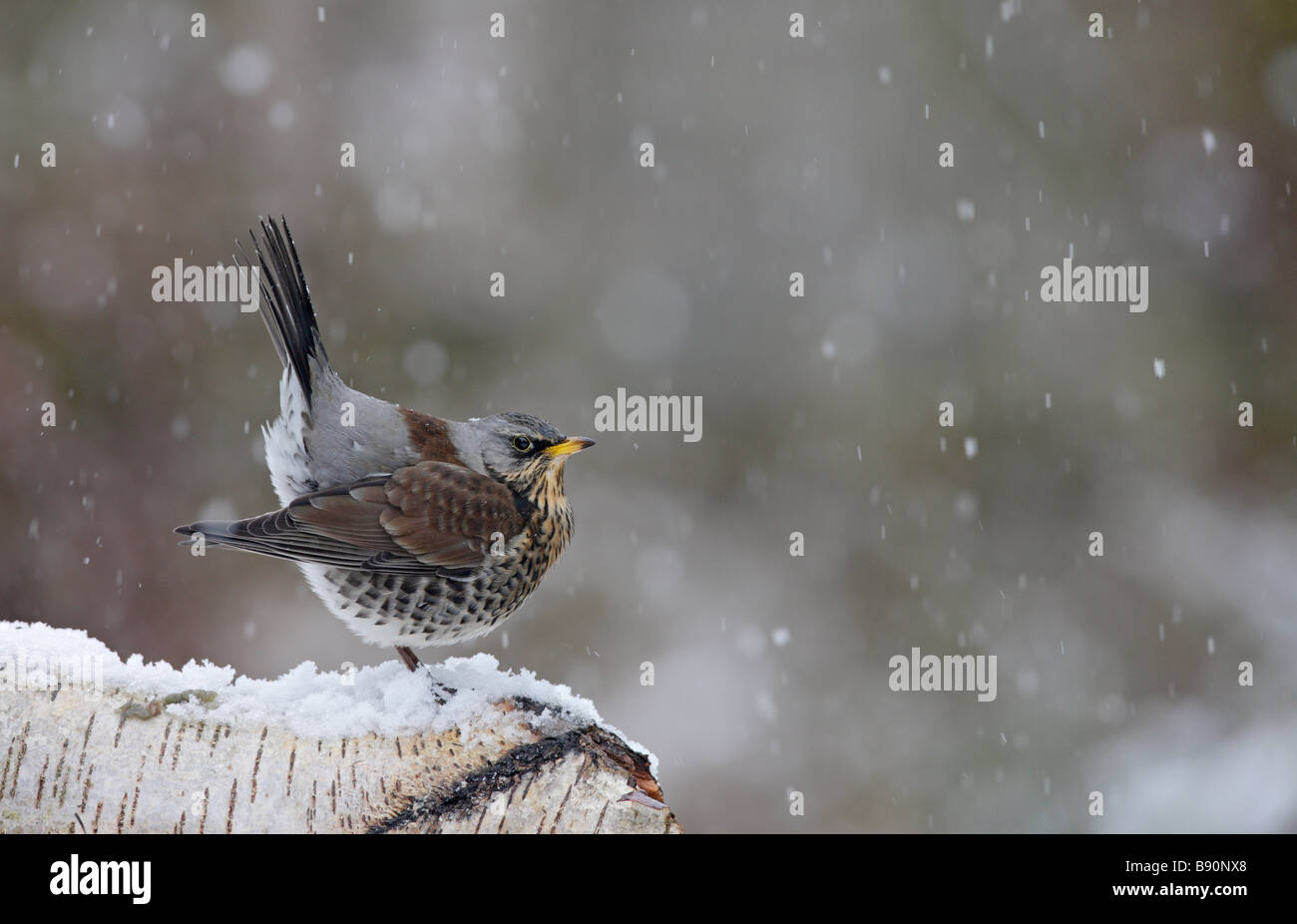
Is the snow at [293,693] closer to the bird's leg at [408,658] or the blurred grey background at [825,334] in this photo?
the bird's leg at [408,658]

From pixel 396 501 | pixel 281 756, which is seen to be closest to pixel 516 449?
pixel 396 501

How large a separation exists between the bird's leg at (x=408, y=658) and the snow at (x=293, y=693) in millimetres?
377

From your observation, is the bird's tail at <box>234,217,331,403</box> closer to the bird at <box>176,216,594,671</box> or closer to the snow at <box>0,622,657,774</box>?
the bird at <box>176,216,594,671</box>

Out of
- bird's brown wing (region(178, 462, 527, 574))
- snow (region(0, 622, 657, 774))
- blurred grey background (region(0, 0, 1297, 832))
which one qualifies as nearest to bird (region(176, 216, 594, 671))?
bird's brown wing (region(178, 462, 527, 574))

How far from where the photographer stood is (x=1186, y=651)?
7.53 meters

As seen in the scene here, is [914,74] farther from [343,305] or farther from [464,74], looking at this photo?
[343,305]

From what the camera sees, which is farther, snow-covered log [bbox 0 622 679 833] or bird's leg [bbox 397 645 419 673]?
bird's leg [bbox 397 645 419 673]

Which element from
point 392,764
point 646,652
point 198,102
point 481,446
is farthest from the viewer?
point 646,652

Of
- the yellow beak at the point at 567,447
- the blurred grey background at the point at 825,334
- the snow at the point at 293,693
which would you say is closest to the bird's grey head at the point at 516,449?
the yellow beak at the point at 567,447

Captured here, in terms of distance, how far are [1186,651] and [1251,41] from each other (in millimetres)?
4558

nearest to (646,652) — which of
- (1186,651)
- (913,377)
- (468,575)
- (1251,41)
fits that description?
(913,377)

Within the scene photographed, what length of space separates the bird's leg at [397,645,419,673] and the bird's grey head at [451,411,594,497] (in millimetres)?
643

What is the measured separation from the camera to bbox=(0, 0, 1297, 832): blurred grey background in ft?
23.5

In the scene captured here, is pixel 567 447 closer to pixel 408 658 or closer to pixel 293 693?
pixel 408 658
